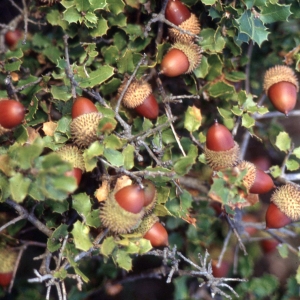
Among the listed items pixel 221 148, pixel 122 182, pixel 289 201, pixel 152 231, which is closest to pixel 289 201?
pixel 289 201

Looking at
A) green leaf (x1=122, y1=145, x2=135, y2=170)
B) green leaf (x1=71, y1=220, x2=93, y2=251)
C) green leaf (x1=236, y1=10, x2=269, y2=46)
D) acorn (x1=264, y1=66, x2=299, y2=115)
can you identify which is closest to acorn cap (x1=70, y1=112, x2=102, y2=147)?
green leaf (x1=122, y1=145, x2=135, y2=170)

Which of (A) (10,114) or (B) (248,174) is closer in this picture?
(A) (10,114)

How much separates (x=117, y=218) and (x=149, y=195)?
0.55 ft

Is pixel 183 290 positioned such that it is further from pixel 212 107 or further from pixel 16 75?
pixel 16 75

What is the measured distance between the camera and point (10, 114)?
1.84 m

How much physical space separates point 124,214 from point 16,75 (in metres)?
1.02

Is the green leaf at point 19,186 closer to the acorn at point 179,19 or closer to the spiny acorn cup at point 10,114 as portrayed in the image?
the spiny acorn cup at point 10,114

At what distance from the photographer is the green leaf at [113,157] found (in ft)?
5.62

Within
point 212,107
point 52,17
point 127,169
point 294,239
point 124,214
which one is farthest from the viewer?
point 294,239

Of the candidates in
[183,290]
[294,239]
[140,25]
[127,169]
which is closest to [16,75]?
[140,25]

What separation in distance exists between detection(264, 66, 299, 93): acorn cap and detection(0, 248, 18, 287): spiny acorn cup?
1556 millimetres

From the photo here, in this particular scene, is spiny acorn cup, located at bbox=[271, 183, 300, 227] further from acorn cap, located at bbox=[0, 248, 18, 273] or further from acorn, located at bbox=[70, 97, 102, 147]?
acorn cap, located at bbox=[0, 248, 18, 273]

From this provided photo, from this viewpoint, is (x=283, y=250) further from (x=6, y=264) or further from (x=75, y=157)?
(x=6, y=264)

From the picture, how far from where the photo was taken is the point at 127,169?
1.78 meters
